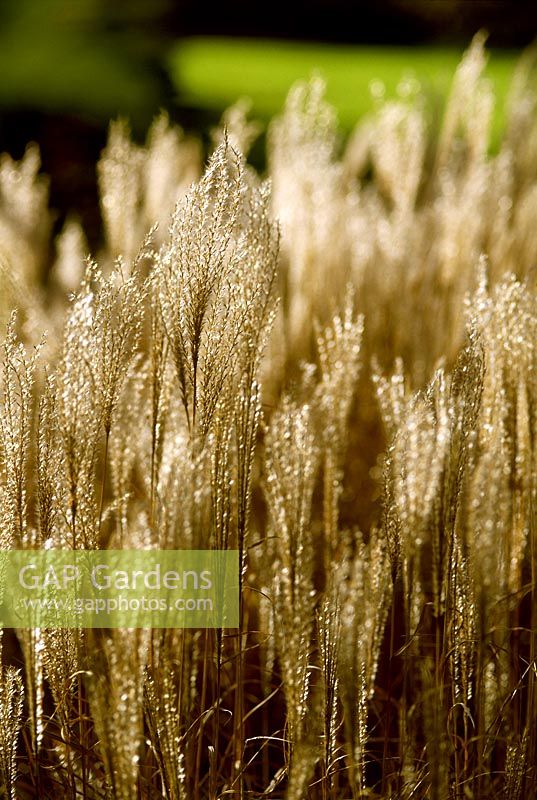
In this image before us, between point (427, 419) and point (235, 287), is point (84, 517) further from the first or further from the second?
point (427, 419)

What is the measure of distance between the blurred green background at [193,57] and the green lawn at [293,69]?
0.02m

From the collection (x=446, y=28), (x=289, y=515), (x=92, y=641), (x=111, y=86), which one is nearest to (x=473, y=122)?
(x=289, y=515)

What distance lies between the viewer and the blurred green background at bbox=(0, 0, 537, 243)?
23.0 ft

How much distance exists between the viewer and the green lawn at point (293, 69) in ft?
27.9

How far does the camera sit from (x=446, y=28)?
35.1ft

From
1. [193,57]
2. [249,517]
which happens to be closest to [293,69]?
[193,57]

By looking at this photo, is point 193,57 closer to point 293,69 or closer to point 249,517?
point 293,69

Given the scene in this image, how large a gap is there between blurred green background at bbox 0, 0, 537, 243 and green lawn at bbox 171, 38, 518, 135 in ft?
0.07

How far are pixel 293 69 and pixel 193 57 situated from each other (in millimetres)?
1493

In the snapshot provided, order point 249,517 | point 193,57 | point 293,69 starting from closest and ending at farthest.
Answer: point 249,517, point 293,69, point 193,57

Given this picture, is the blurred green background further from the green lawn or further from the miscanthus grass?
the miscanthus grass

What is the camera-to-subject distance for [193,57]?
34.4 ft

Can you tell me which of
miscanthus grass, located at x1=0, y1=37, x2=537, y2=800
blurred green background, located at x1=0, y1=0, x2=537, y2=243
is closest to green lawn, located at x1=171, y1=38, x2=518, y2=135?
blurred green background, located at x1=0, y1=0, x2=537, y2=243

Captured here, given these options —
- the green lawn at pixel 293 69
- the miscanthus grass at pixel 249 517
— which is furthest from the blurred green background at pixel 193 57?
the miscanthus grass at pixel 249 517
